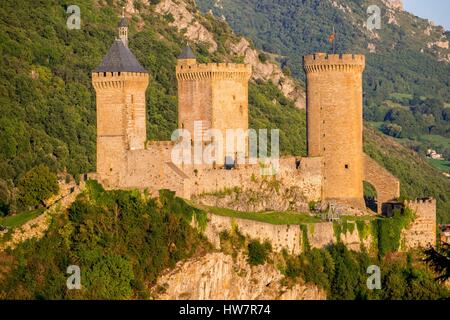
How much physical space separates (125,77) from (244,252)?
811 cm

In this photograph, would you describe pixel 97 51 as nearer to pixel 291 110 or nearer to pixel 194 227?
pixel 291 110

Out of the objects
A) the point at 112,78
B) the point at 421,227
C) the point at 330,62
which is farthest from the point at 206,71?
the point at 421,227

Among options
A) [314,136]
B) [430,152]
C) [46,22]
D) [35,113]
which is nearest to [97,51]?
[46,22]

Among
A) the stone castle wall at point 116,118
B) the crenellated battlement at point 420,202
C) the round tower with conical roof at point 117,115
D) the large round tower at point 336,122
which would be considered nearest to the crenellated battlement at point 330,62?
the large round tower at point 336,122

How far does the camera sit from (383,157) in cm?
11919

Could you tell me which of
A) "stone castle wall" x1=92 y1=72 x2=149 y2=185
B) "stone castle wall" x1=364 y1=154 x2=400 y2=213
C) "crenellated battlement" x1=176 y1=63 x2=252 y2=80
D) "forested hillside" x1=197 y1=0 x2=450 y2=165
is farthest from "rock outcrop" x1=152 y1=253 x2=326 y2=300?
"forested hillside" x1=197 y1=0 x2=450 y2=165

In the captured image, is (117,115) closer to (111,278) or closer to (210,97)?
(210,97)

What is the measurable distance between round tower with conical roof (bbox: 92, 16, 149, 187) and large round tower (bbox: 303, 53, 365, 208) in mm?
8983

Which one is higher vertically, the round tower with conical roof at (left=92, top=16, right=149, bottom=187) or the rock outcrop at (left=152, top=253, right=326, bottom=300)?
the round tower with conical roof at (left=92, top=16, right=149, bottom=187)

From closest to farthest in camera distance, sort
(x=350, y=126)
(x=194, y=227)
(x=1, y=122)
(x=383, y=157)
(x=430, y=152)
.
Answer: (x=194, y=227) < (x=350, y=126) < (x=1, y=122) < (x=383, y=157) < (x=430, y=152)

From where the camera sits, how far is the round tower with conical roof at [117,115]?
209 ft

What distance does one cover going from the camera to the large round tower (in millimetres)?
70000

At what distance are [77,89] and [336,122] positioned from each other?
35.7 metres

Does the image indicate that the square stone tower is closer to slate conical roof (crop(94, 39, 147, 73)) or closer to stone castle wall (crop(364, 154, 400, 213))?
slate conical roof (crop(94, 39, 147, 73))
